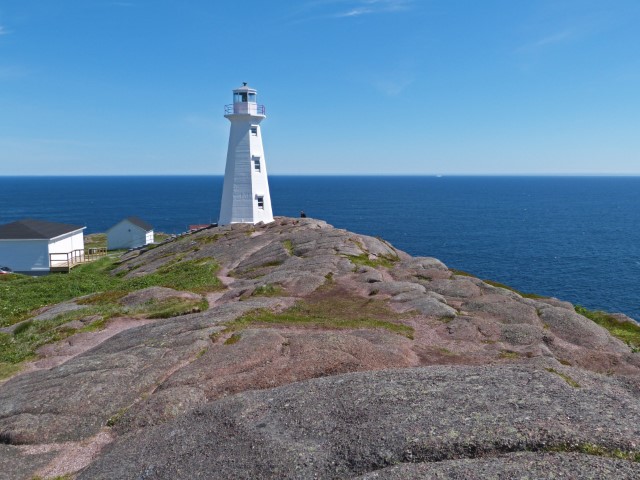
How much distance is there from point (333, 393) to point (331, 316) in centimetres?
1215

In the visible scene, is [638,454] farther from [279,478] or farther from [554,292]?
[554,292]

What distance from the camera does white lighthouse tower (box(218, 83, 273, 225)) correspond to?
210 ft

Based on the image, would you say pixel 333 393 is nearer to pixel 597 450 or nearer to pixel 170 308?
pixel 597 450

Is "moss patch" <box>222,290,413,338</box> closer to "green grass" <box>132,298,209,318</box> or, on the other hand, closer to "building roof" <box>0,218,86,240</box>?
"green grass" <box>132,298,209,318</box>

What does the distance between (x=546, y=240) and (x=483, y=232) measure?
1814 cm

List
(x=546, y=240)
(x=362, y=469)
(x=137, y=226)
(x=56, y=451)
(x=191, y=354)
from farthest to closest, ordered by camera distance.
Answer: (x=546, y=240), (x=137, y=226), (x=191, y=354), (x=56, y=451), (x=362, y=469)

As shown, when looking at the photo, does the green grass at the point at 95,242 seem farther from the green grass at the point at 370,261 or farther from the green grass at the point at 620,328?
the green grass at the point at 620,328

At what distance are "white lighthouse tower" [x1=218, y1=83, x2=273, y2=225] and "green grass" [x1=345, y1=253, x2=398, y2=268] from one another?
22.9 metres

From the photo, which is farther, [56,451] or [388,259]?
[388,259]

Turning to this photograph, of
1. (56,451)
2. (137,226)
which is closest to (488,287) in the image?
(56,451)

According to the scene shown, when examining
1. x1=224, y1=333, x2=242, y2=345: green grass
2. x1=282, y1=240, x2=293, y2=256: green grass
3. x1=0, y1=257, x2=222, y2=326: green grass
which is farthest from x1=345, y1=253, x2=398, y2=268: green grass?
x1=224, y1=333, x2=242, y2=345: green grass

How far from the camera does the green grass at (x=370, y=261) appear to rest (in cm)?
4417

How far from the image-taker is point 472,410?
1486 cm

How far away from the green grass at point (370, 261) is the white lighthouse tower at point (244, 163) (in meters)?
22.9
